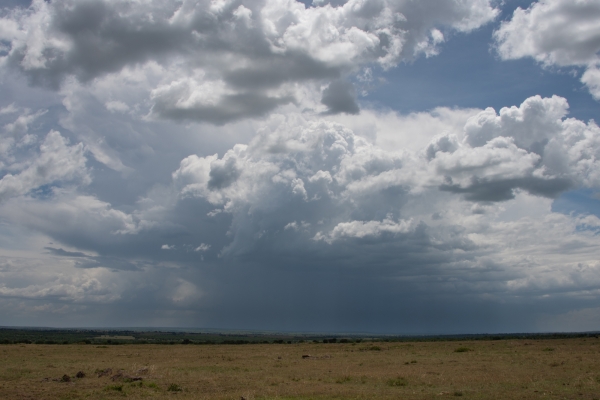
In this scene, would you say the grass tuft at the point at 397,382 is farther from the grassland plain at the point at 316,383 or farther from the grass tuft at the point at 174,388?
the grass tuft at the point at 174,388

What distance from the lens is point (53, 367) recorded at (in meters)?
49.7

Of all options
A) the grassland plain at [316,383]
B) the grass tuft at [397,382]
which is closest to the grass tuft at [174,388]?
the grassland plain at [316,383]

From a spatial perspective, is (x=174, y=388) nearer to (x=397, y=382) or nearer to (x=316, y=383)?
(x=316, y=383)

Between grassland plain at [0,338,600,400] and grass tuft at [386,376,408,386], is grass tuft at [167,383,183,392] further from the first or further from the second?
grass tuft at [386,376,408,386]

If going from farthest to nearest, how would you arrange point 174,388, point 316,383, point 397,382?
point 316,383, point 397,382, point 174,388

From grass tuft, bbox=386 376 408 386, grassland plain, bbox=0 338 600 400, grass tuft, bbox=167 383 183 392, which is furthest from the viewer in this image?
grass tuft, bbox=386 376 408 386

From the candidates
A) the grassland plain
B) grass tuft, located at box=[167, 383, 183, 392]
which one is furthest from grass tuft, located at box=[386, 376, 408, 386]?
grass tuft, located at box=[167, 383, 183, 392]

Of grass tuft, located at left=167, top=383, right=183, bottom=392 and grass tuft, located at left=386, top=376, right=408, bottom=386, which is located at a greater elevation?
grass tuft, located at left=386, top=376, right=408, bottom=386

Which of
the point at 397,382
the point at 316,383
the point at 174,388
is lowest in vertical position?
the point at 316,383

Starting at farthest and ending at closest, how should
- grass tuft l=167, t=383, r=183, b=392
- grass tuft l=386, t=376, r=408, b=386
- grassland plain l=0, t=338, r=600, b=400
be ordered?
grass tuft l=386, t=376, r=408, b=386, grass tuft l=167, t=383, r=183, b=392, grassland plain l=0, t=338, r=600, b=400

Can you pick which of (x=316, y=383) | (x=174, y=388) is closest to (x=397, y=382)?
(x=316, y=383)

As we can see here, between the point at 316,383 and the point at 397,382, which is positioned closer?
the point at 397,382

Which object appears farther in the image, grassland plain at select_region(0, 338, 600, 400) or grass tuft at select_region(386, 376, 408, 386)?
grass tuft at select_region(386, 376, 408, 386)

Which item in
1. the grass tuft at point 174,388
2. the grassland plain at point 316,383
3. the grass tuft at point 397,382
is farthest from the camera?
the grass tuft at point 397,382
